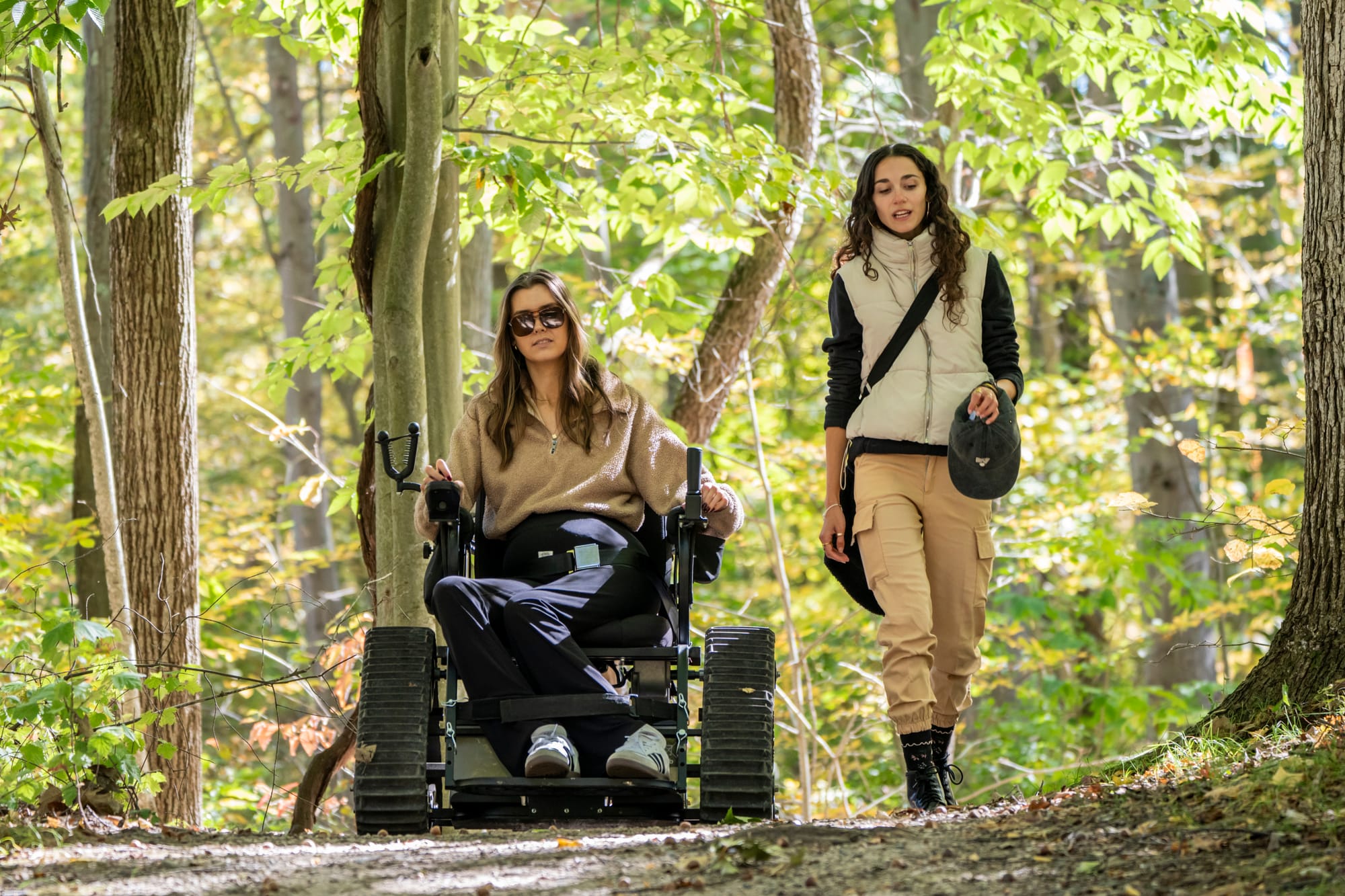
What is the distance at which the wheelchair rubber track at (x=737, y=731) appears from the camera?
3.12 m

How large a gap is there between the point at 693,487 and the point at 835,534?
1.59ft

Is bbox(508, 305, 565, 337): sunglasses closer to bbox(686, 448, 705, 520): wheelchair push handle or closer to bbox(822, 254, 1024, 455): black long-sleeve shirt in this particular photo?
bbox(686, 448, 705, 520): wheelchair push handle

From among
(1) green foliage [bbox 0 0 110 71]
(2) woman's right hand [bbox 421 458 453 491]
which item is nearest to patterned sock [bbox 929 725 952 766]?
(2) woman's right hand [bbox 421 458 453 491]

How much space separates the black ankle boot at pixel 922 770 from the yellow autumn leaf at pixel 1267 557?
4.15ft

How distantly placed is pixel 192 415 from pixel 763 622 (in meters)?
4.54

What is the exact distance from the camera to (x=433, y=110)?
436 cm

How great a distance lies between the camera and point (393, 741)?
3.16 meters

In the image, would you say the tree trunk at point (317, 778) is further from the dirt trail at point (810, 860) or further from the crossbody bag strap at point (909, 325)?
the crossbody bag strap at point (909, 325)

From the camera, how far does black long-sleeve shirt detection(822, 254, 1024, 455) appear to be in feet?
11.7

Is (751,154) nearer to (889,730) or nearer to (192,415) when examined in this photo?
(192,415)

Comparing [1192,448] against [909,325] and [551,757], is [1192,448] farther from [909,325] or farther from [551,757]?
[551,757]

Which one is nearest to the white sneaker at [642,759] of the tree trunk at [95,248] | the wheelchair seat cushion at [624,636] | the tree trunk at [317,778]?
the wheelchair seat cushion at [624,636]

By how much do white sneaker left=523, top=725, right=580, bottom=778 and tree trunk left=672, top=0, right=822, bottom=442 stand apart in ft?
11.8

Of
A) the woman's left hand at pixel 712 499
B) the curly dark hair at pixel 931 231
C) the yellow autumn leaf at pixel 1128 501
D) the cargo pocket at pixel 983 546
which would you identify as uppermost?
the curly dark hair at pixel 931 231
